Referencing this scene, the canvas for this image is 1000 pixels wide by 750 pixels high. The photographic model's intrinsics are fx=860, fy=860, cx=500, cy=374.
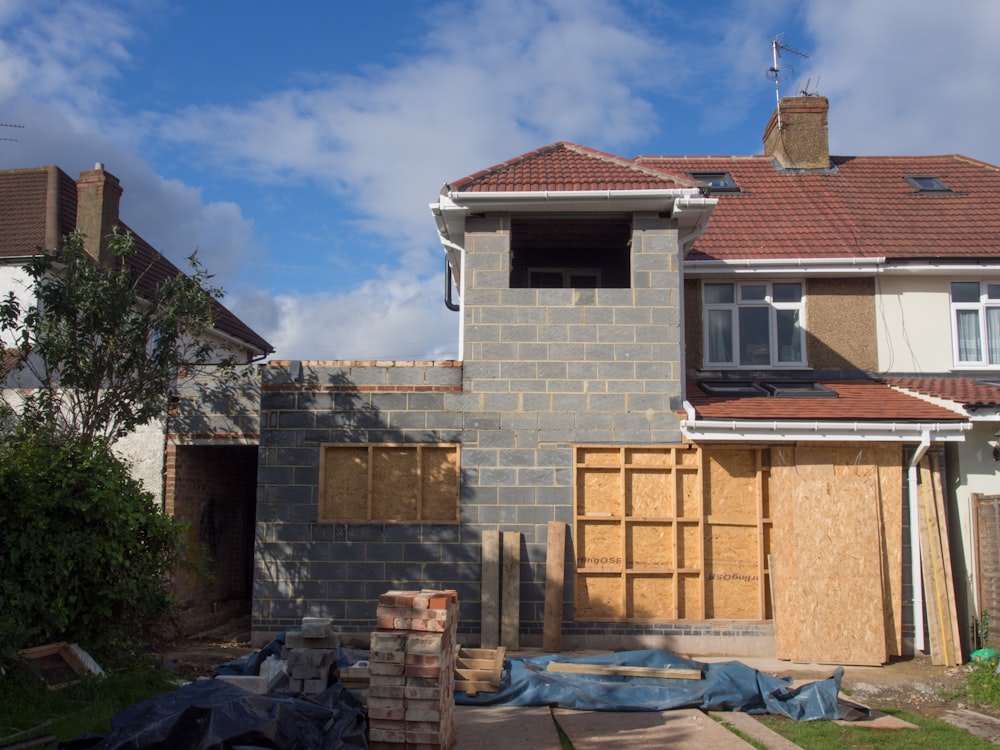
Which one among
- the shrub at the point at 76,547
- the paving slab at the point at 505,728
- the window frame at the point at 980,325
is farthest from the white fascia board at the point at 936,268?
the shrub at the point at 76,547

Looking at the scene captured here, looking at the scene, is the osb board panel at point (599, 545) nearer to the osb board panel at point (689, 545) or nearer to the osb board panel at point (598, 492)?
the osb board panel at point (598, 492)

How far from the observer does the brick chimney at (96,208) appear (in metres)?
17.2

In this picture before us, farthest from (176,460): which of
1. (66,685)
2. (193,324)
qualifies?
(66,685)

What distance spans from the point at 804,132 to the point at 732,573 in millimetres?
10090

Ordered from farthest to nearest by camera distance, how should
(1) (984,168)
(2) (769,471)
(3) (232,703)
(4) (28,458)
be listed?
1. (1) (984,168)
2. (2) (769,471)
3. (4) (28,458)
4. (3) (232,703)

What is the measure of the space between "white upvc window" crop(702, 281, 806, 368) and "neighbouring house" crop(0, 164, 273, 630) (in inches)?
288

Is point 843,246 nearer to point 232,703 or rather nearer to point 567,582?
point 567,582

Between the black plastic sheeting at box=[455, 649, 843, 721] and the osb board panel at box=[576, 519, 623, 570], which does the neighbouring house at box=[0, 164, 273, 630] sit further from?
the osb board panel at box=[576, 519, 623, 570]

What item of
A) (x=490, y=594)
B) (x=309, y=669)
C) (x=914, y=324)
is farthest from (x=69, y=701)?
(x=914, y=324)

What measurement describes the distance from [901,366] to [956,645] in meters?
4.81

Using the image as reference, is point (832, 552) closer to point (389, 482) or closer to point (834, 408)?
point (834, 408)

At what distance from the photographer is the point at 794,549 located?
10750 millimetres

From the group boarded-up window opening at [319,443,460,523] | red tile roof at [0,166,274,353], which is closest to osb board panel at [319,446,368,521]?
boarded-up window opening at [319,443,460,523]

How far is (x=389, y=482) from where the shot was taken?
37.8 feet
